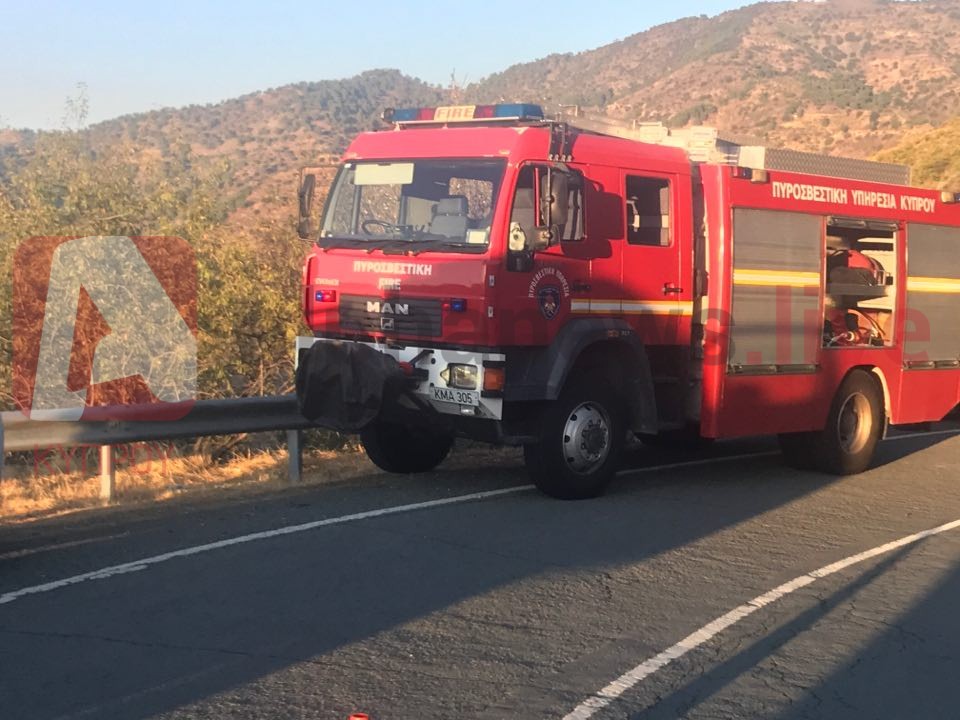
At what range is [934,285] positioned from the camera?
11.6 metres

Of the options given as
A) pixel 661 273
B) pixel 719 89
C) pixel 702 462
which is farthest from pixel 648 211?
pixel 719 89

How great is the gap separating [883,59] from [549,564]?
87992 millimetres

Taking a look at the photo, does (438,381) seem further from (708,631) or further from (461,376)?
(708,631)

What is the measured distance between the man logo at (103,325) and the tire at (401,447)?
4860 mm

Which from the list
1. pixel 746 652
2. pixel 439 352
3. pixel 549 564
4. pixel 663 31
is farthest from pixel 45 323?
pixel 663 31

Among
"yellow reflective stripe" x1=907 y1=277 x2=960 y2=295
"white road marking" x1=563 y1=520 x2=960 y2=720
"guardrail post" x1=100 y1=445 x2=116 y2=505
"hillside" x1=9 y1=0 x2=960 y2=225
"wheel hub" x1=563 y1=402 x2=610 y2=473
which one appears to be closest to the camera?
"white road marking" x1=563 y1=520 x2=960 y2=720

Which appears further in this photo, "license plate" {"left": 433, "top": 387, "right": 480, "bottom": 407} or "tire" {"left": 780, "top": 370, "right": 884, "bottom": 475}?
"tire" {"left": 780, "top": 370, "right": 884, "bottom": 475}

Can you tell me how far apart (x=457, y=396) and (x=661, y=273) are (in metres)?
2.22

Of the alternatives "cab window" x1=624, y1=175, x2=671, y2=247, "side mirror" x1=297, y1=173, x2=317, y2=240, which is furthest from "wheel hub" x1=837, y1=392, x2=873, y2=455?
"side mirror" x1=297, y1=173, x2=317, y2=240

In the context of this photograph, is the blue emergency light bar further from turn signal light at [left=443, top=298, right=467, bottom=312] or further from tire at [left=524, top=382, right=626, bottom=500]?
tire at [left=524, top=382, right=626, bottom=500]

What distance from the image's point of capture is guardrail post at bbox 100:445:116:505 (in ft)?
29.5

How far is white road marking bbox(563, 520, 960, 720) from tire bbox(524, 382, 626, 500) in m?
2.20

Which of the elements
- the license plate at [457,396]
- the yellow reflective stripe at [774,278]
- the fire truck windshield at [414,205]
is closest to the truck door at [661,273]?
the yellow reflective stripe at [774,278]

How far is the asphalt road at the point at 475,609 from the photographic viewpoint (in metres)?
4.80
